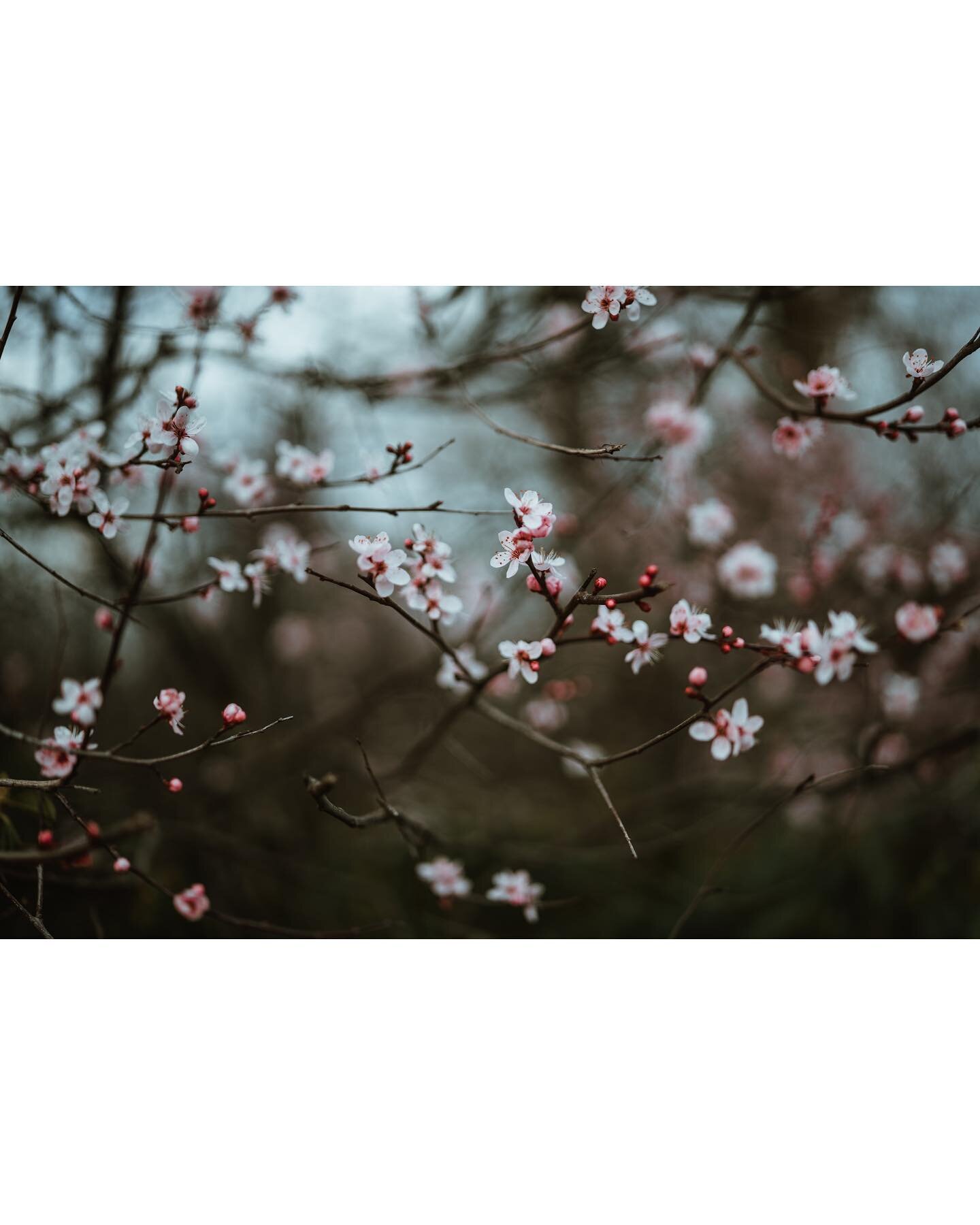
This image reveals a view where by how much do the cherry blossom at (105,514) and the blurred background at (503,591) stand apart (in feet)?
0.45

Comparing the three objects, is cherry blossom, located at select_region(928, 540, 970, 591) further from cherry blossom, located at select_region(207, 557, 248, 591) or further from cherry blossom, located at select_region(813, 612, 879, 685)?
cherry blossom, located at select_region(207, 557, 248, 591)

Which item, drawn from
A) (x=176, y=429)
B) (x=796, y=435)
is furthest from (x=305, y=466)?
(x=796, y=435)

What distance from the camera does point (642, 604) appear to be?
107cm

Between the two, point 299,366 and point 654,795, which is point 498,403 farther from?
point 654,795

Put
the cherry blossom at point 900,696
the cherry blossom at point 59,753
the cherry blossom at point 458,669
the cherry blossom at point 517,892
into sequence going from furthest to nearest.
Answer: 1. the cherry blossom at point 900,696
2. the cherry blossom at point 517,892
3. the cherry blossom at point 458,669
4. the cherry blossom at point 59,753

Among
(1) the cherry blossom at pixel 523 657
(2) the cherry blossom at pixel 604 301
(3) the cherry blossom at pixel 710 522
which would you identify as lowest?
(1) the cherry blossom at pixel 523 657

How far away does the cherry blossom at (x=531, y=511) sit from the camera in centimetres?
109

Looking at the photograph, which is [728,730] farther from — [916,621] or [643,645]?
[916,621]

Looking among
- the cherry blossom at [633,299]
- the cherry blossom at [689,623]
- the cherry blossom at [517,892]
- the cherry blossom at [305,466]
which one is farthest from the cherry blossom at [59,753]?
the cherry blossom at [633,299]

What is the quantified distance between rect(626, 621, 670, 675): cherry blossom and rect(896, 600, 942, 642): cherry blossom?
61cm

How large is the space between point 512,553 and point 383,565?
201 mm

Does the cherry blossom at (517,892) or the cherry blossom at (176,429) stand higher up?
the cherry blossom at (176,429)

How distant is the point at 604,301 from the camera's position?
1271 mm

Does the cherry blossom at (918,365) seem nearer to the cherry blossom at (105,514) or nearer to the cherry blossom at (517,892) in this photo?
the cherry blossom at (517,892)
